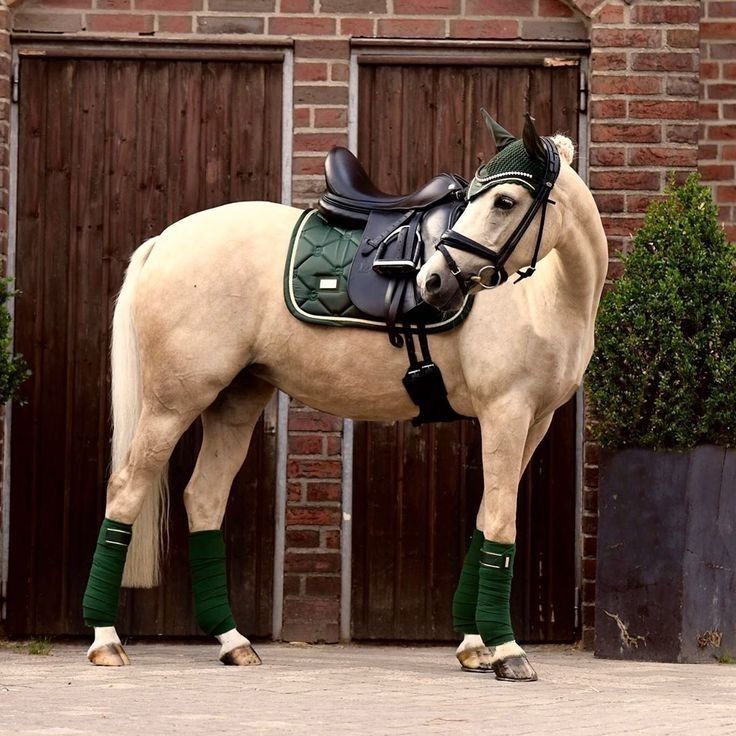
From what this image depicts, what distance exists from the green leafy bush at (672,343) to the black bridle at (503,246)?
106 cm

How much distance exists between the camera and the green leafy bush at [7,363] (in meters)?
6.69

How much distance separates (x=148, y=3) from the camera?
730 centimetres

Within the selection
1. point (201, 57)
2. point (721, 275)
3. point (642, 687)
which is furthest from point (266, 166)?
point (642, 687)

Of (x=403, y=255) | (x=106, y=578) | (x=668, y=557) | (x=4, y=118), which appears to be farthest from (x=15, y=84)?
Answer: (x=668, y=557)

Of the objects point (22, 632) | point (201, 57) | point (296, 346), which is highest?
point (201, 57)

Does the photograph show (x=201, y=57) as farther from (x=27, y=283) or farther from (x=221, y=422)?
(x=221, y=422)

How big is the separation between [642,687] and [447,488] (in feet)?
6.21

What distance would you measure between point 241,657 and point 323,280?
1628mm

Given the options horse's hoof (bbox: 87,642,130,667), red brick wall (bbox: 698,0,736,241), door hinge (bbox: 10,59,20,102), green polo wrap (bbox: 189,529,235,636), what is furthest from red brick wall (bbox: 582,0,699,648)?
door hinge (bbox: 10,59,20,102)

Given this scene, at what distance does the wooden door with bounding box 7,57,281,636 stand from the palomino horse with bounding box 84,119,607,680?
88 centimetres

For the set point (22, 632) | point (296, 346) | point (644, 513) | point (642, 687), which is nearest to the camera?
point (642, 687)

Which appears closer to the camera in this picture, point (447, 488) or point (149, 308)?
point (149, 308)

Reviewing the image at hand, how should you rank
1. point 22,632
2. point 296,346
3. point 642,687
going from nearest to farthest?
point 642,687 → point 296,346 → point 22,632

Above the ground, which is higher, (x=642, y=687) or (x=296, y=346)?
(x=296, y=346)
